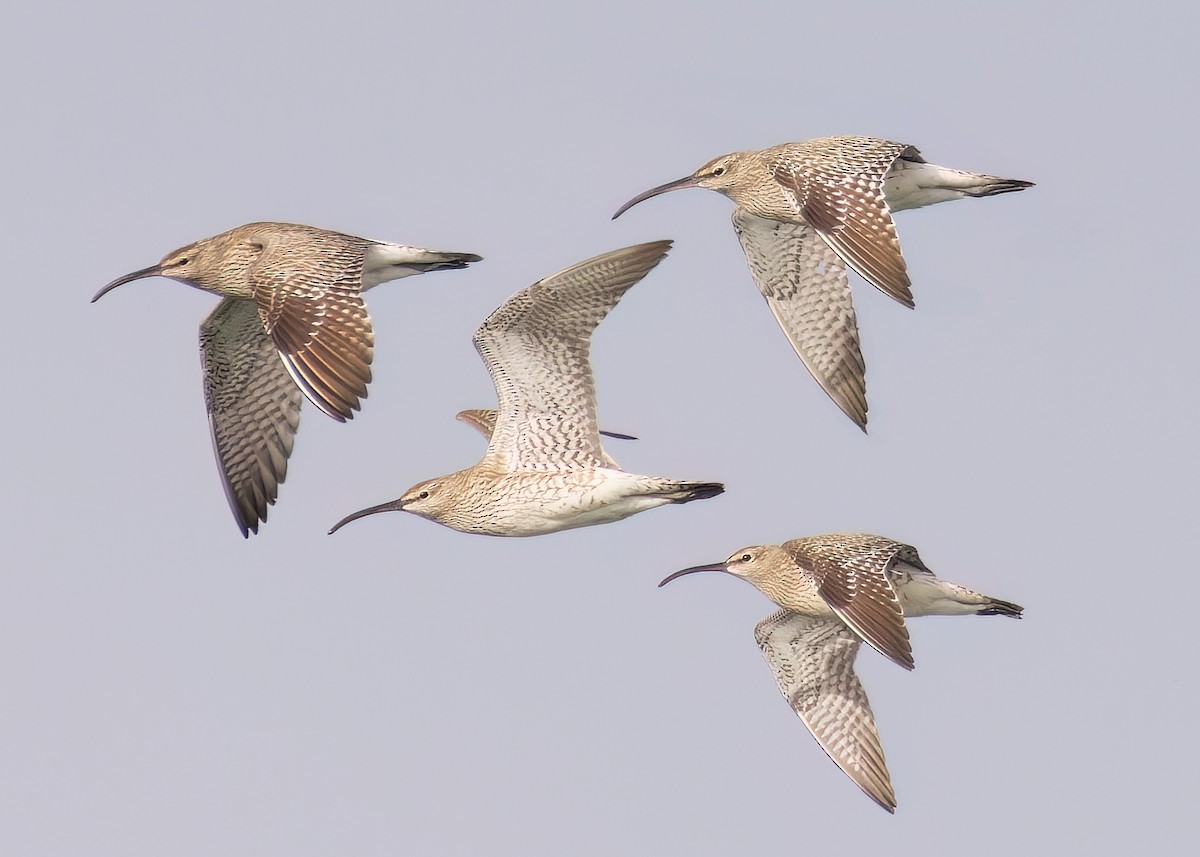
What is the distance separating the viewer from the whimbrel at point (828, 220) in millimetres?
21516

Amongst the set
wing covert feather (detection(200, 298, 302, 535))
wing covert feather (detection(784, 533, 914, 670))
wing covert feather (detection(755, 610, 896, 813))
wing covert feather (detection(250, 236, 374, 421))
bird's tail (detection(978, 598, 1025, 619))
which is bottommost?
wing covert feather (detection(755, 610, 896, 813))

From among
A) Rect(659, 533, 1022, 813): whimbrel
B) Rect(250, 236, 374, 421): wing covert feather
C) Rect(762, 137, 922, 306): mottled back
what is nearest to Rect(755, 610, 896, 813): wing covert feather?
Rect(659, 533, 1022, 813): whimbrel

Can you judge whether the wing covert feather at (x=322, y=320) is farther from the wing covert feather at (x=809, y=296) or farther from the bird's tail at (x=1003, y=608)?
the bird's tail at (x=1003, y=608)

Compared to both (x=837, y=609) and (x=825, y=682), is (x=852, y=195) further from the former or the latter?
(x=825, y=682)

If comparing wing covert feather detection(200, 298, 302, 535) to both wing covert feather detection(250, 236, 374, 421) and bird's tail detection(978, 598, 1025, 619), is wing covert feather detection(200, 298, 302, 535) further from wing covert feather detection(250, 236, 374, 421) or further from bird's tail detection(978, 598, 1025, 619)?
bird's tail detection(978, 598, 1025, 619)

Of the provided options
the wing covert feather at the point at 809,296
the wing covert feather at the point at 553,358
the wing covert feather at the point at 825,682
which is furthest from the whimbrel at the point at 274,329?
the wing covert feather at the point at 825,682

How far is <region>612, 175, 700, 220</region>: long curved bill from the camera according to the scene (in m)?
24.6

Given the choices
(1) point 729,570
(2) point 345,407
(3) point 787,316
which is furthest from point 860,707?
(2) point 345,407

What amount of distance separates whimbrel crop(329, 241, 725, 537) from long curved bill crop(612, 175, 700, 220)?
4028mm

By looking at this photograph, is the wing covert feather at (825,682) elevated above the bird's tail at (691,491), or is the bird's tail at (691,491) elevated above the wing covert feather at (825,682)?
the bird's tail at (691,491)

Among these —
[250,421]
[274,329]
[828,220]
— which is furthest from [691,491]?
[250,421]

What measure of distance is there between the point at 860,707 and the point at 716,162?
5691 millimetres

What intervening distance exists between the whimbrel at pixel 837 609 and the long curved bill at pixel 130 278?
5.95 m

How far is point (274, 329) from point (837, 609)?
5.34 metres
